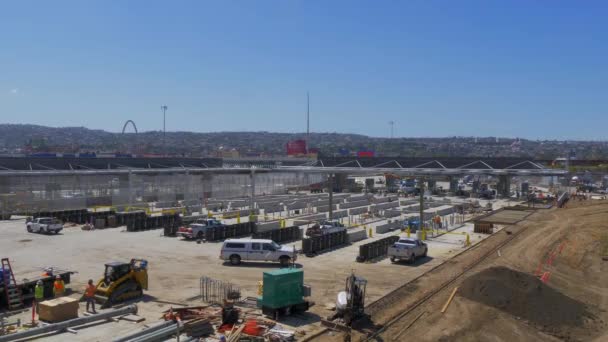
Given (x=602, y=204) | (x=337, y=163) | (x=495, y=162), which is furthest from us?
(x=337, y=163)

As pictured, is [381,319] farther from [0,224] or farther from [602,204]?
[602,204]

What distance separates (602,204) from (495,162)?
50.7ft

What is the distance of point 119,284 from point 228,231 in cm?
1621

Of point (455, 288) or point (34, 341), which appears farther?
point (455, 288)

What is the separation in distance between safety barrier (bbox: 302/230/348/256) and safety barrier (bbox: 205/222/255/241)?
21.1 ft

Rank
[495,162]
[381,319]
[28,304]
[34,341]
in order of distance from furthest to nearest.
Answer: [495,162] → [28,304] → [381,319] → [34,341]

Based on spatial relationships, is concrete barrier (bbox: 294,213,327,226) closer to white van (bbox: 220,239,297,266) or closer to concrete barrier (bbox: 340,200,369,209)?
concrete barrier (bbox: 340,200,369,209)

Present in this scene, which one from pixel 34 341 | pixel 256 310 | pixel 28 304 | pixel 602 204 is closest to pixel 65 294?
pixel 28 304

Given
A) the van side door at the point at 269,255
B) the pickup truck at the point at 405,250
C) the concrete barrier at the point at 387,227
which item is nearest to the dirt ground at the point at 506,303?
the pickup truck at the point at 405,250

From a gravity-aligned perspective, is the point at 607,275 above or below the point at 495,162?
below

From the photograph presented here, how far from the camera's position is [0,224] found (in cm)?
4147

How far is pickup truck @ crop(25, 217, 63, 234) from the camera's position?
1440 inches

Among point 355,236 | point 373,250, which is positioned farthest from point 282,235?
point 373,250

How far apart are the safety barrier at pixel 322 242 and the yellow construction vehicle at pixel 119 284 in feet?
36.2
